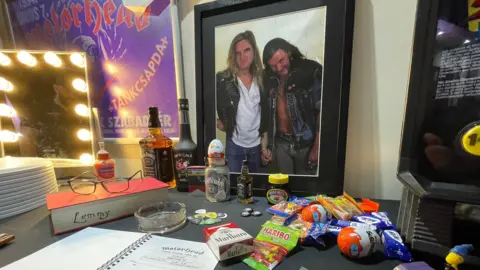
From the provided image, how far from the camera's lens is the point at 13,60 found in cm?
88

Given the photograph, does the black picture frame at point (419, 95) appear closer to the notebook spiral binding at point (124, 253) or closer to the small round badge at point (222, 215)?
the small round badge at point (222, 215)

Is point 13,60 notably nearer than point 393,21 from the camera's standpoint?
No

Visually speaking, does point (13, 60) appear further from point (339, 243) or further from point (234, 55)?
point (339, 243)

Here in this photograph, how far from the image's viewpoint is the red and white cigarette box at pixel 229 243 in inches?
14.9

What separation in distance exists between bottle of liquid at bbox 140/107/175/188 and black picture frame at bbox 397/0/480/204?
0.66 metres

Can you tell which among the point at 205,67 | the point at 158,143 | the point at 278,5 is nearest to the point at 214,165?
the point at 158,143

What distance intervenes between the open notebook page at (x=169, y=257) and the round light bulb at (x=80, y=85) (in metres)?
0.75

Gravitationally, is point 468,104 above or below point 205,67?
below

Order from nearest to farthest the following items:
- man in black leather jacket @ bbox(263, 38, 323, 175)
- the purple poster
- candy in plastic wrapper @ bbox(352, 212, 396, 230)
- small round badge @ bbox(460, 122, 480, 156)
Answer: small round badge @ bbox(460, 122, 480, 156), candy in plastic wrapper @ bbox(352, 212, 396, 230), man in black leather jacket @ bbox(263, 38, 323, 175), the purple poster

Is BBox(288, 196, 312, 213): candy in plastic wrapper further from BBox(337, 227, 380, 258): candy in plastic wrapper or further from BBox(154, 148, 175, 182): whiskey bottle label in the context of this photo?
BBox(154, 148, 175, 182): whiskey bottle label

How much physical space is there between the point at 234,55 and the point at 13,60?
34.1 inches

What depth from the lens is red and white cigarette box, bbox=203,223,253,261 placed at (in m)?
0.38

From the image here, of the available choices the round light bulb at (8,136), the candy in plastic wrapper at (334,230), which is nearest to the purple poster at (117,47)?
the round light bulb at (8,136)

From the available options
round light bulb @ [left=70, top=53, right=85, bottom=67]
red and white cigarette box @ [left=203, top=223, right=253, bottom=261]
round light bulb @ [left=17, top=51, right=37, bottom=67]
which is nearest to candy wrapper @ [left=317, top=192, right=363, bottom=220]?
red and white cigarette box @ [left=203, top=223, right=253, bottom=261]
